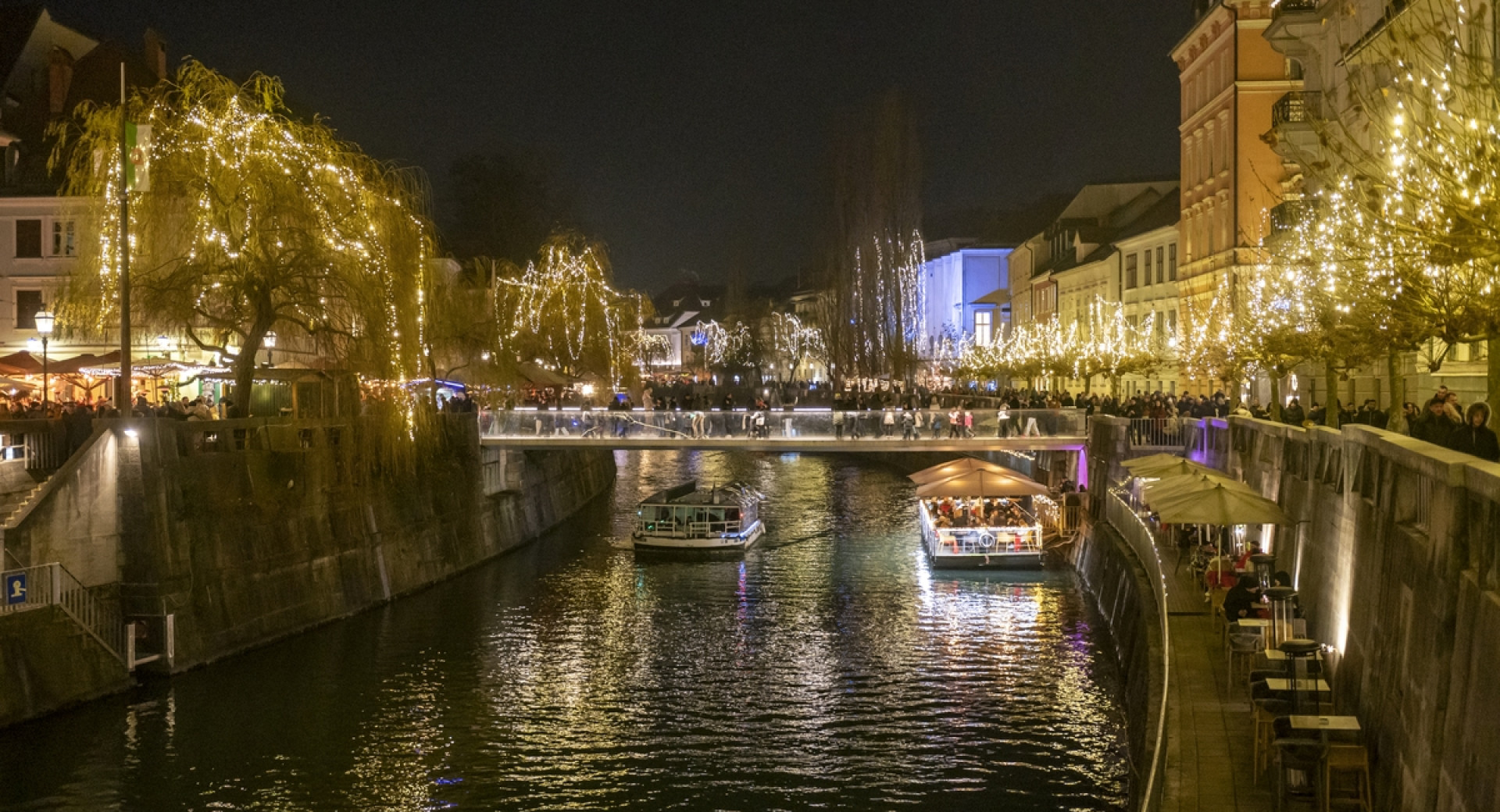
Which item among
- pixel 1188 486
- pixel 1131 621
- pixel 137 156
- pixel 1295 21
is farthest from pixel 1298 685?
pixel 1295 21

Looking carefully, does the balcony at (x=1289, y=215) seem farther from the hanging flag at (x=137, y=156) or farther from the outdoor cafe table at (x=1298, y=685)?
the hanging flag at (x=137, y=156)

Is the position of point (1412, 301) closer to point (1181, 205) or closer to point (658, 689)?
point (658, 689)

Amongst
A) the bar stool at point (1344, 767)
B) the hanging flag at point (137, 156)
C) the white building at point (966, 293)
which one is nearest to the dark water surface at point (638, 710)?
the bar stool at point (1344, 767)

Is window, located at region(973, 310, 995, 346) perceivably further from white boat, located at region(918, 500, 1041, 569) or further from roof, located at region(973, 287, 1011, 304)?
white boat, located at region(918, 500, 1041, 569)

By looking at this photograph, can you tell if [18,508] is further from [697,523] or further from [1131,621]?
[697,523]

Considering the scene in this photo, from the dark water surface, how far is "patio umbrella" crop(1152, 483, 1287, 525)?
3.89m

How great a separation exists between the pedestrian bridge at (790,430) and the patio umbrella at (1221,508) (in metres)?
22.4

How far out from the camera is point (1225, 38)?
5228 cm

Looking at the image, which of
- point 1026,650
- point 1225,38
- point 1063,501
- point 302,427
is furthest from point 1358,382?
point 302,427

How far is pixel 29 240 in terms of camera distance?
4716cm

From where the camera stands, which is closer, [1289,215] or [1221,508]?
[1221,508]

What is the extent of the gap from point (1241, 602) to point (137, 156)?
67.6 ft

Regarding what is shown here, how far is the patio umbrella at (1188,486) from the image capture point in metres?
22.3

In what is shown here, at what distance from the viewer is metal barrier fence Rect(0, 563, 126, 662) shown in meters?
23.0
